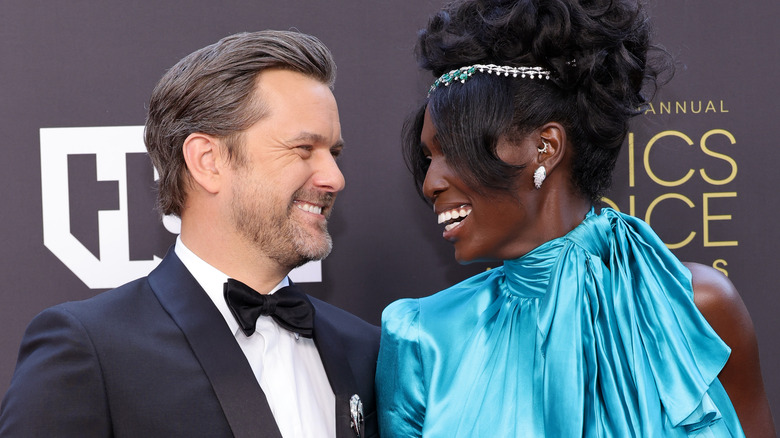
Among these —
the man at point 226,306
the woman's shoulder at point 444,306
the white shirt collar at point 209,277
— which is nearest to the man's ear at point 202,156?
the man at point 226,306

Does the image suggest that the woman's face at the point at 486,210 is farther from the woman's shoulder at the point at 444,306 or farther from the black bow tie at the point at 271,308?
the black bow tie at the point at 271,308

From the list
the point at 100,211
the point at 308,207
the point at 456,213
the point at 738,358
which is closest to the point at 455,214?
the point at 456,213

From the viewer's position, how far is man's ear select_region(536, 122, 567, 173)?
1.61 meters

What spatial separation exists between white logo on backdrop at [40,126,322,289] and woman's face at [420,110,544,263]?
→ 1.00m

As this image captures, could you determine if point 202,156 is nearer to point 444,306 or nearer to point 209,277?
point 209,277

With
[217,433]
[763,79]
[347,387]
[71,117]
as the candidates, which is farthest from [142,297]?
[763,79]

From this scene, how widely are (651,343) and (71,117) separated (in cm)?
173

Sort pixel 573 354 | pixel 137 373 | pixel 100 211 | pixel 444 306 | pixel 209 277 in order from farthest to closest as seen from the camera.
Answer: pixel 100 211 < pixel 444 306 < pixel 209 277 < pixel 573 354 < pixel 137 373

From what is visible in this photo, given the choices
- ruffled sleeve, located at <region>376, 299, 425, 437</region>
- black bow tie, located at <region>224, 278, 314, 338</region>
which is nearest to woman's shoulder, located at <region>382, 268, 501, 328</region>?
ruffled sleeve, located at <region>376, 299, 425, 437</region>

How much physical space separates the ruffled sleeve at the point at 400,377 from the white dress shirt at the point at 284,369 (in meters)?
0.13

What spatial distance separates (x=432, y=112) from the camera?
1688mm

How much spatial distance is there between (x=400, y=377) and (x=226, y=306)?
0.41m

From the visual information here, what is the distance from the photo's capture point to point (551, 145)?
1.62 metres

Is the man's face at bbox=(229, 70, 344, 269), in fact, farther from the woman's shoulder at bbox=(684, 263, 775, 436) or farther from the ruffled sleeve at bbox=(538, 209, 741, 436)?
the woman's shoulder at bbox=(684, 263, 775, 436)
